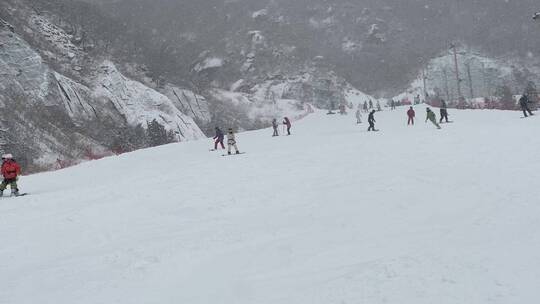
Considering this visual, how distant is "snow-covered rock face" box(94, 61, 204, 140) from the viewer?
1738 inches

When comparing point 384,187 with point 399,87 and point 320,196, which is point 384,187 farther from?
point 399,87

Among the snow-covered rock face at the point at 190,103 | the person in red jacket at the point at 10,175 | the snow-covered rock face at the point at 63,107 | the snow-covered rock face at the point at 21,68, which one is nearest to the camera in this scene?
the person in red jacket at the point at 10,175

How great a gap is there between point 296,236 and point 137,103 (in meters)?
41.9

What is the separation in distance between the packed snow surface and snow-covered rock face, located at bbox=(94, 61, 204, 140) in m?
31.7

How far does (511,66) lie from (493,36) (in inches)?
433

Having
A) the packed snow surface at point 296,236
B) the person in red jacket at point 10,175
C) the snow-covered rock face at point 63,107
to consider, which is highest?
the snow-covered rock face at point 63,107

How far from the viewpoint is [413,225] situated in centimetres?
727

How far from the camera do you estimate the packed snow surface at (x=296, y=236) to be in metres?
5.29

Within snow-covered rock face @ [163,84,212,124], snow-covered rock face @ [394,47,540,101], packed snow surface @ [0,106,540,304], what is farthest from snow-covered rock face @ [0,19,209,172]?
snow-covered rock face @ [394,47,540,101]

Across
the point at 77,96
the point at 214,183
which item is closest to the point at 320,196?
the point at 214,183

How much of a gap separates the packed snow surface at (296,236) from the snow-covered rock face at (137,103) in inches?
1249

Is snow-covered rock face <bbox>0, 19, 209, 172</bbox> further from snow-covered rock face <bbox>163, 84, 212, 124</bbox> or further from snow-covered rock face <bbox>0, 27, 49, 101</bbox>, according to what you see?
snow-covered rock face <bbox>163, 84, 212, 124</bbox>

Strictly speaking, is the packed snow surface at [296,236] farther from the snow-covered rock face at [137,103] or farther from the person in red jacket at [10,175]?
the snow-covered rock face at [137,103]

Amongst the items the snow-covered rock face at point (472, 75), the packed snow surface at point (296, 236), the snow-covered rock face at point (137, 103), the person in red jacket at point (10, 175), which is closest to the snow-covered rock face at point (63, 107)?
the snow-covered rock face at point (137, 103)
